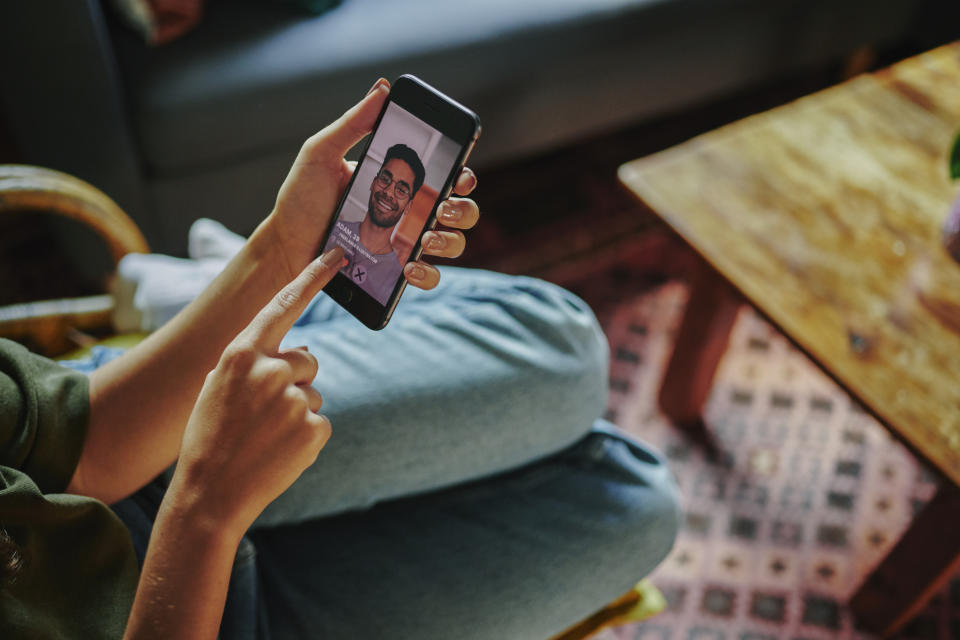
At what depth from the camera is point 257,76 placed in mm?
1215

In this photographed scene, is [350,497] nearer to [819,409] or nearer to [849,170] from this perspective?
[849,170]

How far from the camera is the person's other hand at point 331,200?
0.56 metres

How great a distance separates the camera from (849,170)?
44.4 inches

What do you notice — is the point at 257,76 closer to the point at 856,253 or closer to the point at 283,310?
the point at 283,310

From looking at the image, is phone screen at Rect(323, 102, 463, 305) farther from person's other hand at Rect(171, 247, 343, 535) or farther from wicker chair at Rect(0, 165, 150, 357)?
wicker chair at Rect(0, 165, 150, 357)

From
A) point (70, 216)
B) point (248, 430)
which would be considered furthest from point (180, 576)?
point (70, 216)

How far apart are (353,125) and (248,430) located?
0.83ft

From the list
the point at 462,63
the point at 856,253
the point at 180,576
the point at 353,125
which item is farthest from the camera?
the point at 462,63

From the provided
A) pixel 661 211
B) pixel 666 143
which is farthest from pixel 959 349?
pixel 666 143

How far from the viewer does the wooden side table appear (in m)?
0.90

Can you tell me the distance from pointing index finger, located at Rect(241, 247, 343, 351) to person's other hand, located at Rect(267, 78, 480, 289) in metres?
0.07

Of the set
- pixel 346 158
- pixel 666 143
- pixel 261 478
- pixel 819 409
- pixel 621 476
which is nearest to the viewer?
pixel 261 478

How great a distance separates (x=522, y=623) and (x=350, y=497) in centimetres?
20

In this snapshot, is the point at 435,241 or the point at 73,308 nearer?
the point at 435,241
